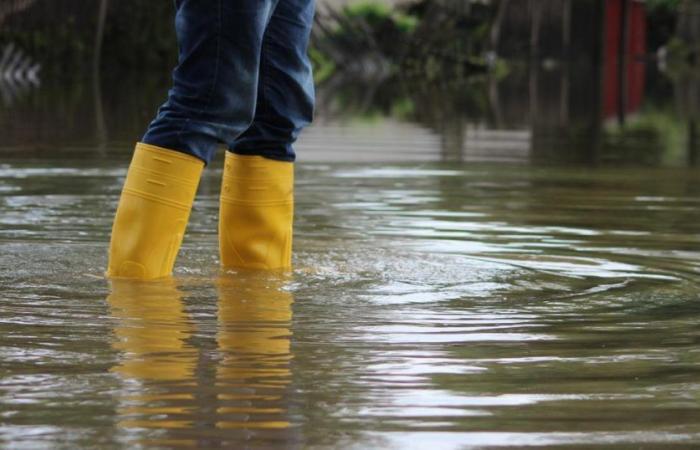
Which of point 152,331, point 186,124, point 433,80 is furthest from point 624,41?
point 152,331

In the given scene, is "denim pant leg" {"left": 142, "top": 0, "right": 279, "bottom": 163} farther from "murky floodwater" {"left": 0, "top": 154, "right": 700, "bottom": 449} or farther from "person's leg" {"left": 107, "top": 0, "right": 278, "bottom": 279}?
"murky floodwater" {"left": 0, "top": 154, "right": 700, "bottom": 449}

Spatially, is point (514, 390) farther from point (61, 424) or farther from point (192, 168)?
point (192, 168)

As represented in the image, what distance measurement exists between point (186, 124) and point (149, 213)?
0.20 m

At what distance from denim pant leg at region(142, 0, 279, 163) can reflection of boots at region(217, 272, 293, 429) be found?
325 millimetres

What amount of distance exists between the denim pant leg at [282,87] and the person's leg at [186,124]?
0.73ft

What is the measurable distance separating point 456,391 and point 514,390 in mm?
87

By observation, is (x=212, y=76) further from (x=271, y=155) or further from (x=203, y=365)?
(x=203, y=365)

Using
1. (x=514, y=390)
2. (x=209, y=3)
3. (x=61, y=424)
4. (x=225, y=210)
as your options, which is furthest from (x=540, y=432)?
(x=225, y=210)

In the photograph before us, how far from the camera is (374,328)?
10.1ft

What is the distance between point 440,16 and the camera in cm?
3166

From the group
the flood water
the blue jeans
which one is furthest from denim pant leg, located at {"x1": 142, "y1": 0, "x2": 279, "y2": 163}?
the flood water

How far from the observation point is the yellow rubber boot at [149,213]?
11.9 feet

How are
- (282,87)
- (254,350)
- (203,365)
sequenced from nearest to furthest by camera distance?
1. (203,365)
2. (254,350)
3. (282,87)

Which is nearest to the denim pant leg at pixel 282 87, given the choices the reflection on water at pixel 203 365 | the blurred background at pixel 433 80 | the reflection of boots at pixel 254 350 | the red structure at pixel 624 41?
the reflection of boots at pixel 254 350
